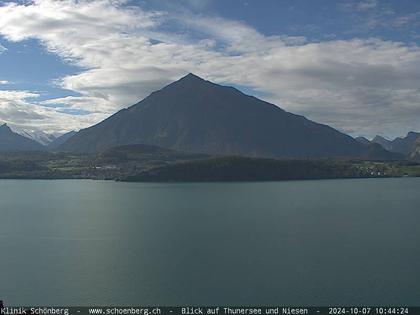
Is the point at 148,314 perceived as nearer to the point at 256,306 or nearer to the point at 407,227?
the point at 256,306

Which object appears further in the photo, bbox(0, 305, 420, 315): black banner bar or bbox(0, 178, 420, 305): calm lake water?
bbox(0, 178, 420, 305): calm lake water

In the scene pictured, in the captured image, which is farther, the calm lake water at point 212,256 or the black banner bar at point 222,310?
the calm lake water at point 212,256

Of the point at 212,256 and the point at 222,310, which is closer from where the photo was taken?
the point at 222,310

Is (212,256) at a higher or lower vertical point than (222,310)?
higher

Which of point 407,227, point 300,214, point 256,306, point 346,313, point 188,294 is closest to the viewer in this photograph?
point 346,313

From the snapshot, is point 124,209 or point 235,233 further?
point 124,209

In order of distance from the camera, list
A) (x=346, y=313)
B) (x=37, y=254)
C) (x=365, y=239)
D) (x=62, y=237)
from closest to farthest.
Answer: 1. (x=346, y=313)
2. (x=37, y=254)
3. (x=365, y=239)
4. (x=62, y=237)

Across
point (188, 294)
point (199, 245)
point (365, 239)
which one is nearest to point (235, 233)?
A: point (199, 245)
